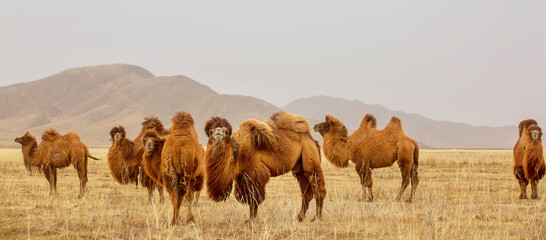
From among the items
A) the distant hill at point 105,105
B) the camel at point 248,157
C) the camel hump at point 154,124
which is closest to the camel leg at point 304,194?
the camel at point 248,157

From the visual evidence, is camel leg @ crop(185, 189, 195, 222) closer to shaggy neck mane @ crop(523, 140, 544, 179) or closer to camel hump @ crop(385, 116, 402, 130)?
camel hump @ crop(385, 116, 402, 130)

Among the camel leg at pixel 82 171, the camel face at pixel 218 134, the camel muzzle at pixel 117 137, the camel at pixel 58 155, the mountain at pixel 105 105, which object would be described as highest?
the mountain at pixel 105 105

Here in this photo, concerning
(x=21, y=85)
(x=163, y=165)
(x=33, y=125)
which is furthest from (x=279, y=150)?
(x=21, y=85)

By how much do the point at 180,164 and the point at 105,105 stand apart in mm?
165734

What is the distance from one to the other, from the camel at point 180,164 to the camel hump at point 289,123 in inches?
62.4

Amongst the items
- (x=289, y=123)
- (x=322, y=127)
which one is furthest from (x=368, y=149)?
(x=289, y=123)

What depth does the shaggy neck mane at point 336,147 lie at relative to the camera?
1282 cm

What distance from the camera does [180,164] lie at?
8.35m

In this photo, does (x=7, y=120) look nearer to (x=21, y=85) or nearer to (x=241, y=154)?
(x=21, y=85)

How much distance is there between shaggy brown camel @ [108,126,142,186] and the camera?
41.9ft

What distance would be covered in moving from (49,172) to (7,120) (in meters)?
164

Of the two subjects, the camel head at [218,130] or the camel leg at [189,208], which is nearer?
the camel head at [218,130]

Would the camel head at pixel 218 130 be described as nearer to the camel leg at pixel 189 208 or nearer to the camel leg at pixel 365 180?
the camel leg at pixel 189 208

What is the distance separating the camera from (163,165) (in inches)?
333
